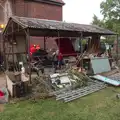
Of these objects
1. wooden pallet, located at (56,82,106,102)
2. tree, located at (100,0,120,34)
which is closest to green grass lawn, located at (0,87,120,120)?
wooden pallet, located at (56,82,106,102)

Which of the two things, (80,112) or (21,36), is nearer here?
(80,112)

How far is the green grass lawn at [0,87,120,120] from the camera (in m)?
3.92

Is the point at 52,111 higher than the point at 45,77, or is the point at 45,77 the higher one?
the point at 45,77

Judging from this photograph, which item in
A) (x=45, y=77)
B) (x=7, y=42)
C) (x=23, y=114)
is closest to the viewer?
(x=23, y=114)

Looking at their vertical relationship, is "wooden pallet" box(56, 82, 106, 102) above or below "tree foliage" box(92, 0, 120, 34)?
below

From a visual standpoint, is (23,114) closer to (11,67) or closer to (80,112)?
(80,112)

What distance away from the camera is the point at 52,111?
168 inches

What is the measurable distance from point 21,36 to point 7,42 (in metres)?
1.15

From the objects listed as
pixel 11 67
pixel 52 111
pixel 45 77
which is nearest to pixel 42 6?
pixel 11 67

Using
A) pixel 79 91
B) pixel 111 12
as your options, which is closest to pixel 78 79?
pixel 79 91

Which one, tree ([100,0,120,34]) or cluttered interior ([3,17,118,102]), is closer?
cluttered interior ([3,17,118,102])

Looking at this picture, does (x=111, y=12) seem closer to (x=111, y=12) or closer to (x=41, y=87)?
(x=111, y=12)

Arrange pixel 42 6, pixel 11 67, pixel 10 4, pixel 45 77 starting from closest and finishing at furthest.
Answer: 1. pixel 45 77
2. pixel 11 67
3. pixel 10 4
4. pixel 42 6

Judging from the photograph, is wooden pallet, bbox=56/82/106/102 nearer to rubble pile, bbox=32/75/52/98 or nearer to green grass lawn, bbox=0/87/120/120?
green grass lawn, bbox=0/87/120/120
